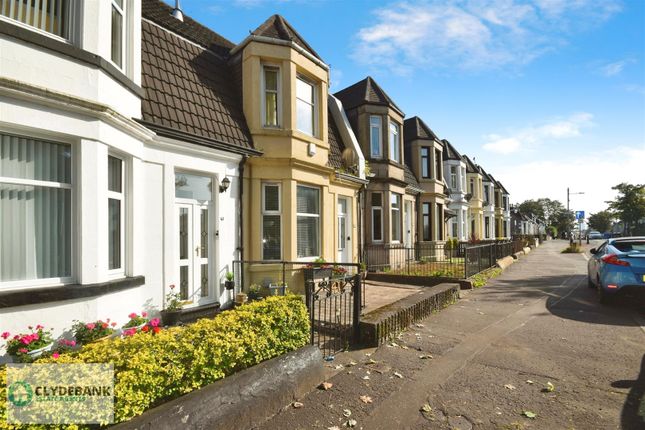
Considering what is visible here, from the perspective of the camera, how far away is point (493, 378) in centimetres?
414

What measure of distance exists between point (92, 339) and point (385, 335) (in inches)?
166

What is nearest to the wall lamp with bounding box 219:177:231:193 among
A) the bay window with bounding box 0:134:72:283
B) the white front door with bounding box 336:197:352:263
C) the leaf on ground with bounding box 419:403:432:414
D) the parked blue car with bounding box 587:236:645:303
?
the bay window with bounding box 0:134:72:283

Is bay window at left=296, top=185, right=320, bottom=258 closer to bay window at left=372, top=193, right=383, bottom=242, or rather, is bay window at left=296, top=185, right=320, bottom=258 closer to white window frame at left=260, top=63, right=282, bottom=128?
white window frame at left=260, top=63, right=282, bottom=128

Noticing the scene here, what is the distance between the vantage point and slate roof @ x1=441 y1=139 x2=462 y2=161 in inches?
990

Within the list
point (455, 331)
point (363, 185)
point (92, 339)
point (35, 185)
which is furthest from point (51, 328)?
point (363, 185)

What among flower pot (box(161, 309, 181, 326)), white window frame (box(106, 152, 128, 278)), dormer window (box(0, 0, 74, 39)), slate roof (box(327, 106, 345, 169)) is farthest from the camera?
slate roof (box(327, 106, 345, 169))

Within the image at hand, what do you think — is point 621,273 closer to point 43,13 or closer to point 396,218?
point 396,218

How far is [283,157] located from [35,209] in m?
5.09

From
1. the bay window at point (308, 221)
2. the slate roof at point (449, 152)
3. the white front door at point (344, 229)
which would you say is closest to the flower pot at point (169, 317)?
the bay window at point (308, 221)

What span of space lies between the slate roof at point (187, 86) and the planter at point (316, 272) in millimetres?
3390

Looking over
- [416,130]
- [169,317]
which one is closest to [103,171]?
[169,317]

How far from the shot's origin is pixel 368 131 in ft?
44.9

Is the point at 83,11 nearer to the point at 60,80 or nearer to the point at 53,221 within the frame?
the point at 60,80

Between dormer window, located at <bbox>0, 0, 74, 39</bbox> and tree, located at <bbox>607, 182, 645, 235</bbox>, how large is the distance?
55716mm
